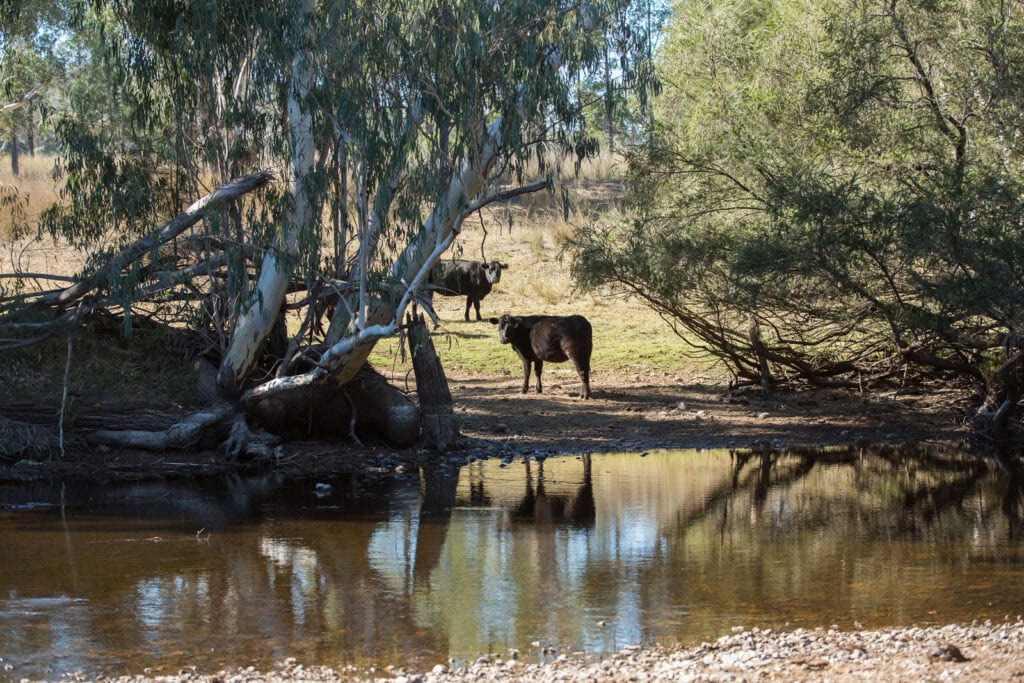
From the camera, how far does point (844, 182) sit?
12.5m

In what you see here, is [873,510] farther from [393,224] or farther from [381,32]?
[381,32]

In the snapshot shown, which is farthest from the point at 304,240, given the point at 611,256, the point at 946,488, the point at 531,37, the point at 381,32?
the point at 946,488

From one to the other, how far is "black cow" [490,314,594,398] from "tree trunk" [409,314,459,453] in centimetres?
283

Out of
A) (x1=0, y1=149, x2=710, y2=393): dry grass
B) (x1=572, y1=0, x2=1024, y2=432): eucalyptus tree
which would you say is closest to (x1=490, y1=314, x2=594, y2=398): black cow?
(x1=572, y1=0, x2=1024, y2=432): eucalyptus tree

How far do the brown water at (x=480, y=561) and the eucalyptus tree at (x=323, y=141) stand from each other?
1.90 meters

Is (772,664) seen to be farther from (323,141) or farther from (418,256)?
(323,141)

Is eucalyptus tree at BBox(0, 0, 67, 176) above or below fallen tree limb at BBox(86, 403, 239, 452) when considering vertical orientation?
above

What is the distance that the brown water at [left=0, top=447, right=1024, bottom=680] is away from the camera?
626cm

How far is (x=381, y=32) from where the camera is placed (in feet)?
37.4

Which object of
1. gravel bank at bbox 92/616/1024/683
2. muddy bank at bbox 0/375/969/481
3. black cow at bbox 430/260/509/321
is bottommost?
gravel bank at bbox 92/616/1024/683

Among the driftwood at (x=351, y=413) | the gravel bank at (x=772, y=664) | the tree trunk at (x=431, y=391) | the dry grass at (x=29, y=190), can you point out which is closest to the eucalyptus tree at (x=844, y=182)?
the tree trunk at (x=431, y=391)

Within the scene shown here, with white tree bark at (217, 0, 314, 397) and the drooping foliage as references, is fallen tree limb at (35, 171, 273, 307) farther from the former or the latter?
white tree bark at (217, 0, 314, 397)

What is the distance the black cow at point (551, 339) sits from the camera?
15.0 metres

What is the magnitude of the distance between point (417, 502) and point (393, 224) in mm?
3297
